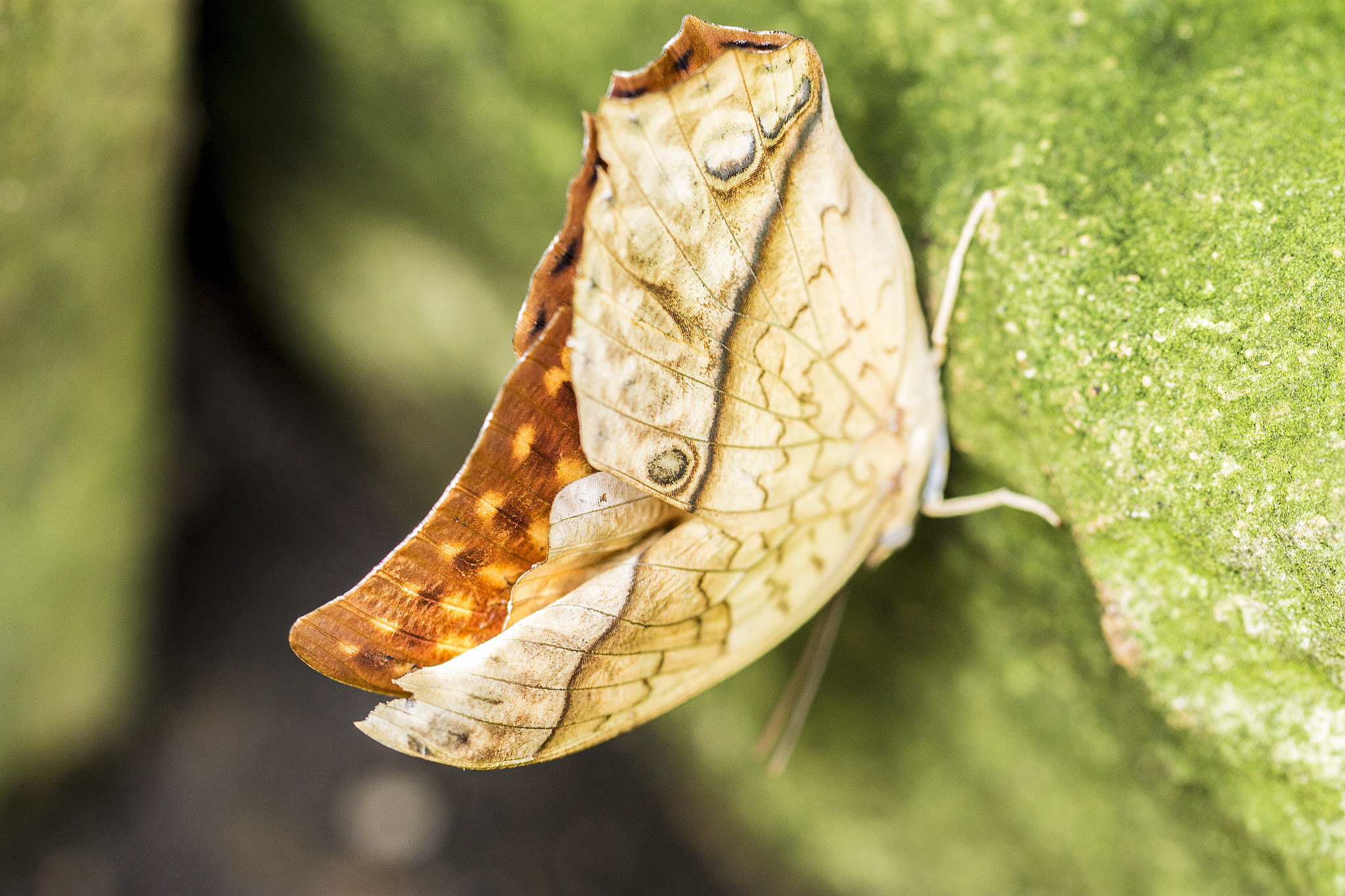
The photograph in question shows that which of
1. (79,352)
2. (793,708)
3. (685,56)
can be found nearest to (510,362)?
(79,352)

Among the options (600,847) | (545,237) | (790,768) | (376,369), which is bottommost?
(600,847)

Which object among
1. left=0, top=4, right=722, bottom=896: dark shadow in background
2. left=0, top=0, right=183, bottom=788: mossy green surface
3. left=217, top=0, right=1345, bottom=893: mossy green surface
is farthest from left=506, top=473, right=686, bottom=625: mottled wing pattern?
left=0, top=4, right=722, bottom=896: dark shadow in background

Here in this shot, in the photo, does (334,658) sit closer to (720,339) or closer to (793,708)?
(720,339)

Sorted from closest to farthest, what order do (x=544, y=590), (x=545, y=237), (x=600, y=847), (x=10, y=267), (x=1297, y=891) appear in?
(x=544, y=590)
(x=1297, y=891)
(x=10, y=267)
(x=545, y=237)
(x=600, y=847)

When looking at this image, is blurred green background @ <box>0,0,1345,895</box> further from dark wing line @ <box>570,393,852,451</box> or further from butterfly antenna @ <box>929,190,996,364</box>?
dark wing line @ <box>570,393,852,451</box>

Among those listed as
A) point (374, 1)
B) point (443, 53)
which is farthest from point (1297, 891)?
point (374, 1)

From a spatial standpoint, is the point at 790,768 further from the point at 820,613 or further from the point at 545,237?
the point at 545,237
